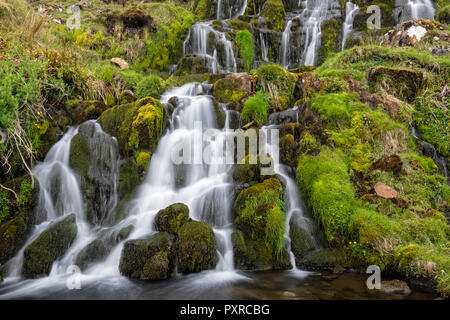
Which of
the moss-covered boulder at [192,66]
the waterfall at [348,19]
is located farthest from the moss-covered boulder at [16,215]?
the waterfall at [348,19]

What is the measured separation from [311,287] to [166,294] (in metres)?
2.19

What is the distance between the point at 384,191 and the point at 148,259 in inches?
184

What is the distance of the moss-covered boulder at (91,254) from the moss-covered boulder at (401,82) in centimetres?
802

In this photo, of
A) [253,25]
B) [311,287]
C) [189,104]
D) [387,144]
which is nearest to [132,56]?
[189,104]

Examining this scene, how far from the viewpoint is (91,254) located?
207 inches

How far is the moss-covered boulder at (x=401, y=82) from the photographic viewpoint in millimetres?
7908

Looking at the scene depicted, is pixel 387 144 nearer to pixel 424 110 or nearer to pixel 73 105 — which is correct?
pixel 424 110

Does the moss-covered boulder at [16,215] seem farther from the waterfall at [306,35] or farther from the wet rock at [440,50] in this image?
the waterfall at [306,35]

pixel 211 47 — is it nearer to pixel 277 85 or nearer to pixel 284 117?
pixel 277 85

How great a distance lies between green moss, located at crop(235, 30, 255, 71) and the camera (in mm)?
14032

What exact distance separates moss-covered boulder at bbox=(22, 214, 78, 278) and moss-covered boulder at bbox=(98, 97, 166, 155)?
2.32m

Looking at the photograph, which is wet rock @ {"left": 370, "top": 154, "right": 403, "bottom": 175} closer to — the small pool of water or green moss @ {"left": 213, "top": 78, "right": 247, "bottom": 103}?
the small pool of water

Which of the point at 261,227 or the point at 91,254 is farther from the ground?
the point at 261,227

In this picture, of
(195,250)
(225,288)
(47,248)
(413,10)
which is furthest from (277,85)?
(413,10)
